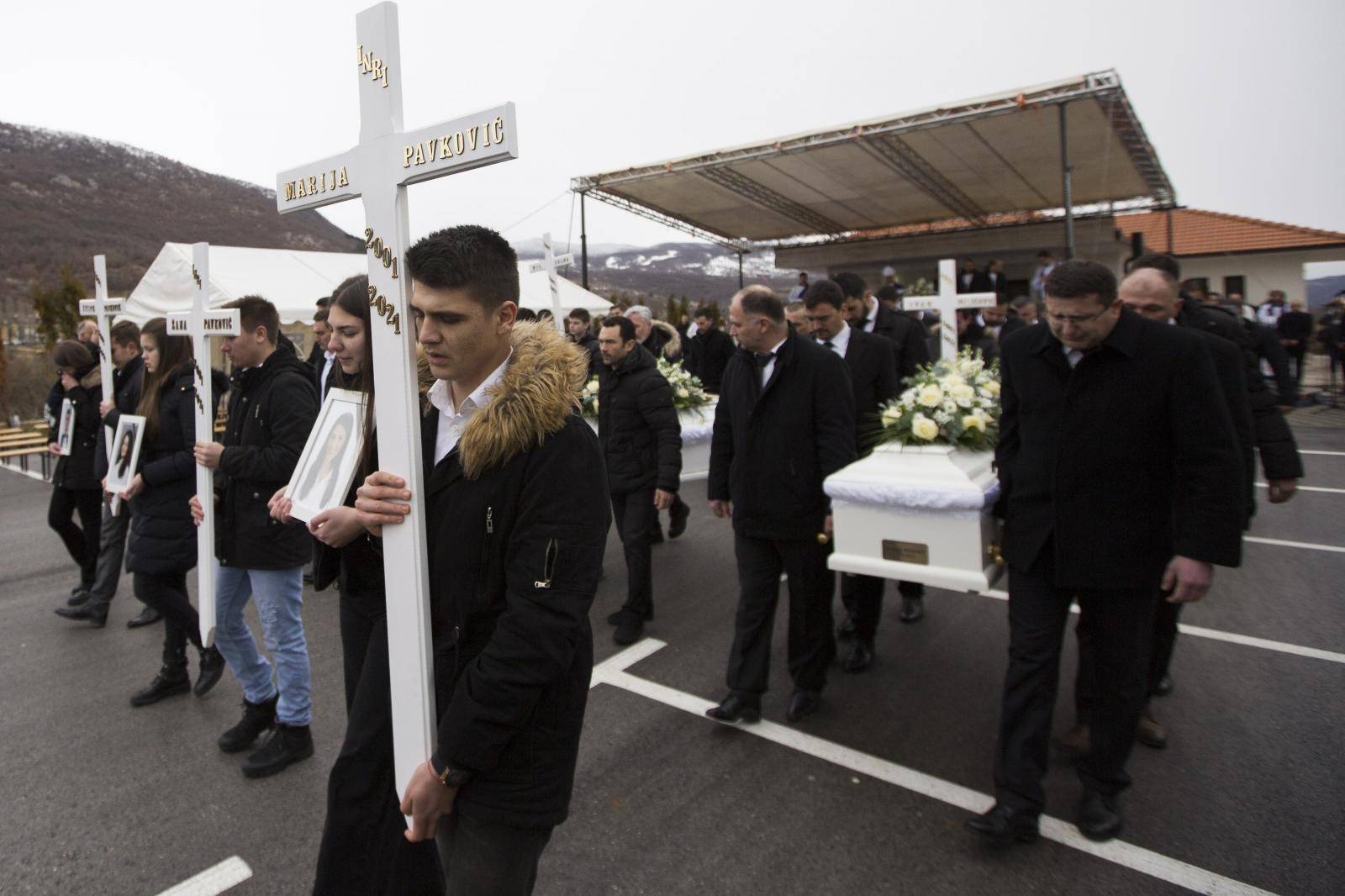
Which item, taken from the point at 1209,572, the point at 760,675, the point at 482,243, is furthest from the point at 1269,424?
the point at 482,243

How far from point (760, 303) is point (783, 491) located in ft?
2.92

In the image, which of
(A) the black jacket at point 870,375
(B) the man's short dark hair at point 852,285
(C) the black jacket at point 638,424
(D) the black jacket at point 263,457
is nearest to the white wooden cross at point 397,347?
(D) the black jacket at point 263,457

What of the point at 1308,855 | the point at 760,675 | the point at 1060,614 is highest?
the point at 1060,614

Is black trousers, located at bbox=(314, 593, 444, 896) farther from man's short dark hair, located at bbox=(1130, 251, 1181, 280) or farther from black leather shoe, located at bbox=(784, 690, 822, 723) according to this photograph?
man's short dark hair, located at bbox=(1130, 251, 1181, 280)

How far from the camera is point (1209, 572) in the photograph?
281 centimetres

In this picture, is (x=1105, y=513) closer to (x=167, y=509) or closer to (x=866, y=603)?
(x=866, y=603)

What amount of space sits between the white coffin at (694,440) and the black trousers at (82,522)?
A: 3806mm

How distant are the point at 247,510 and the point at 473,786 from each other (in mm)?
2369

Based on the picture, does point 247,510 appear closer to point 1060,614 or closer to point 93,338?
point 1060,614

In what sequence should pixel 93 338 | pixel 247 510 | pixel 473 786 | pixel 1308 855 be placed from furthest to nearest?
pixel 93 338 < pixel 247 510 < pixel 1308 855 < pixel 473 786

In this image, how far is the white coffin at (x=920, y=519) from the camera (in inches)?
138

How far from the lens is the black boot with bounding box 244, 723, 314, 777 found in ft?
11.6

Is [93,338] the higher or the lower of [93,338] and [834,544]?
the higher

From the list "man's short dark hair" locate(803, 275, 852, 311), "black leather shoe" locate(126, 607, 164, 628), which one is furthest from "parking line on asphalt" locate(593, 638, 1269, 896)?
"black leather shoe" locate(126, 607, 164, 628)
